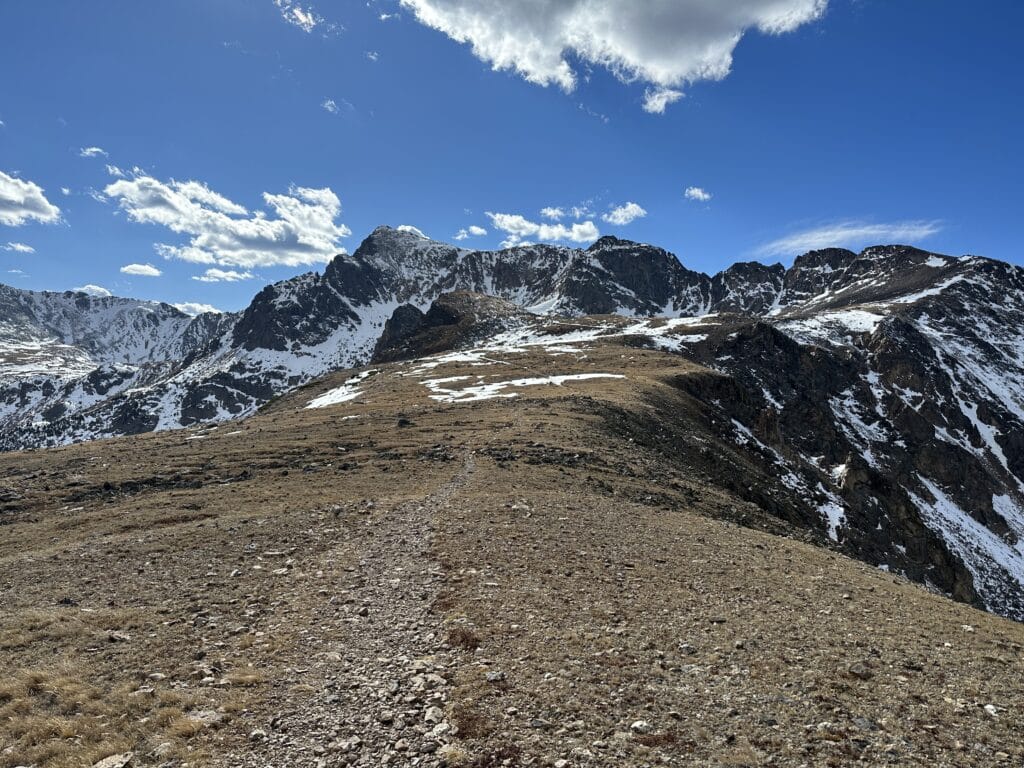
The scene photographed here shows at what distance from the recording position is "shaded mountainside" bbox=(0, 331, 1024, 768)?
28.3 feet

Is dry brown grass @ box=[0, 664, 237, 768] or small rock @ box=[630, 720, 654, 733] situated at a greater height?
dry brown grass @ box=[0, 664, 237, 768]

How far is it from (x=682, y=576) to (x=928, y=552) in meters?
52.3

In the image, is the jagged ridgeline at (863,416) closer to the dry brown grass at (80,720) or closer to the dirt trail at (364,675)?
the dirt trail at (364,675)

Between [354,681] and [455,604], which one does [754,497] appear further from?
[354,681]

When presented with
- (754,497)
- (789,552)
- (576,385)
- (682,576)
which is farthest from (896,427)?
(682,576)

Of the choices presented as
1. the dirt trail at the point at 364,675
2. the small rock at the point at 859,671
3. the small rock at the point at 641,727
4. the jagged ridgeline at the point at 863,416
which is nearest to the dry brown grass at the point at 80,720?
the dirt trail at the point at 364,675

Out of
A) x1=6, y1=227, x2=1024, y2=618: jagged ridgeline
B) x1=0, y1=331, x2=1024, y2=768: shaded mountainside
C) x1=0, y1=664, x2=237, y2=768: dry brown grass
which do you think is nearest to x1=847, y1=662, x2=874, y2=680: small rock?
x1=0, y1=331, x2=1024, y2=768: shaded mountainside

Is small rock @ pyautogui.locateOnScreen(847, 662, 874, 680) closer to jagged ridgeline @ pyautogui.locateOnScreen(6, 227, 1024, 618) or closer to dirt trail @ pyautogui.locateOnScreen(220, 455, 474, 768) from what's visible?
dirt trail @ pyautogui.locateOnScreen(220, 455, 474, 768)

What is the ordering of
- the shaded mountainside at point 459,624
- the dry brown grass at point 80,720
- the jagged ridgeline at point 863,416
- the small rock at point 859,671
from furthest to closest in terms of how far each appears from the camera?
1. the jagged ridgeline at point 863,416
2. the small rock at point 859,671
3. the shaded mountainside at point 459,624
4. the dry brown grass at point 80,720

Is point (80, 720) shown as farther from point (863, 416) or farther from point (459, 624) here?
point (863, 416)

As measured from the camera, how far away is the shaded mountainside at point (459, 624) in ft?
28.3

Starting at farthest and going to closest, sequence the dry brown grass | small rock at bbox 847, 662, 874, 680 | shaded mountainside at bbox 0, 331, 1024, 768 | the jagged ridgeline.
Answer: the jagged ridgeline < small rock at bbox 847, 662, 874, 680 < shaded mountainside at bbox 0, 331, 1024, 768 < the dry brown grass

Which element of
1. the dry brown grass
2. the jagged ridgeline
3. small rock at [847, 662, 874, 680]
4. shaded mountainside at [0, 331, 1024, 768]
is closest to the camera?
the dry brown grass

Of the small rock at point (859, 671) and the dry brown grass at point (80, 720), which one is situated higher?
the dry brown grass at point (80, 720)
